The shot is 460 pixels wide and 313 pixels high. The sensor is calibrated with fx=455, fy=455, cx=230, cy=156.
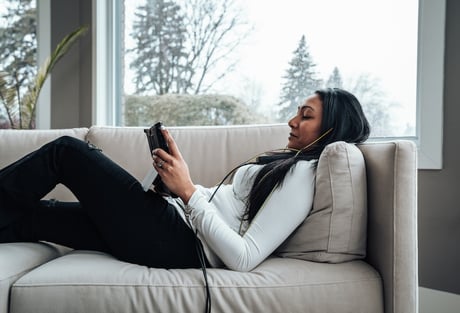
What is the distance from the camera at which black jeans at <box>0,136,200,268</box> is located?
4.25ft

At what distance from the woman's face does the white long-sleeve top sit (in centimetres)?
18

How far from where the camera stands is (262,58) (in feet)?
8.30

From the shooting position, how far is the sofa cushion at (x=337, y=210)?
1.27m

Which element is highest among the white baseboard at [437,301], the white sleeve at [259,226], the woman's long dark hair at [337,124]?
the woman's long dark hair at [337,124]

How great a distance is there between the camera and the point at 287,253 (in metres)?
1.37

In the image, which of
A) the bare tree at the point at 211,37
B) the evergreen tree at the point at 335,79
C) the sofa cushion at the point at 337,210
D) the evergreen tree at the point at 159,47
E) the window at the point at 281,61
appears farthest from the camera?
the evergreen tree at the point at 159,47

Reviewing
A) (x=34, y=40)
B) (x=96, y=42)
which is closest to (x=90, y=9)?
(x=96, y=42)

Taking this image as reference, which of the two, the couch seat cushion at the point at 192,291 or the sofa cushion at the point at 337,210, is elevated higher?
the sofa cushion at the point at 337,210

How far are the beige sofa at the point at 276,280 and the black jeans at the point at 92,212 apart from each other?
0.07m

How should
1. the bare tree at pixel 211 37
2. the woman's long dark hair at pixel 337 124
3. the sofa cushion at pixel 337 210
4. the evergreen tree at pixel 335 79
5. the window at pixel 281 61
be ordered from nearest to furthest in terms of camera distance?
the sofa cushion at pixel 337 210 < the woman's long dark hair at pixel 337 124 < the window at pixel 281 61 < the evergreen tree at pixel 335 79 < the bare tree at pixel 211 37

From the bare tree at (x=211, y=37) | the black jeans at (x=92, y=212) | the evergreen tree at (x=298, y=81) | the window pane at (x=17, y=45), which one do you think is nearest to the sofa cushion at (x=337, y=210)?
→ the black jeans at (x=92, y=212)

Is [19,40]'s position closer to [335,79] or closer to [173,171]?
[335,79]

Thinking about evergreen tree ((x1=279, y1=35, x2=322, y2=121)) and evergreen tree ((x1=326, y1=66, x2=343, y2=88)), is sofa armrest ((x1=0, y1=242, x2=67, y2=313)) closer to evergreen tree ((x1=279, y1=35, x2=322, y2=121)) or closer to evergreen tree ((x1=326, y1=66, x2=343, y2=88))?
evergreen tree ((x1=279, y1=35, x2=322, y2=121))

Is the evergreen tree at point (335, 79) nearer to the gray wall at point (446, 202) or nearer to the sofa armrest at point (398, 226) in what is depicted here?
the gray wall at point (446, 202)
